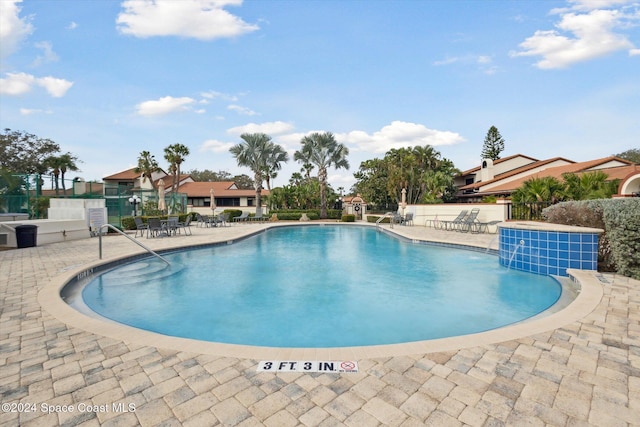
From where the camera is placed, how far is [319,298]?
254 inches

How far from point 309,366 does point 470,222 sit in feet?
48.8

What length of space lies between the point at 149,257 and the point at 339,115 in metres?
14.3

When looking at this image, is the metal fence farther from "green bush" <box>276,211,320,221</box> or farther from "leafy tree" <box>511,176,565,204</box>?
"green bush" <box>276,211,320,221</box>

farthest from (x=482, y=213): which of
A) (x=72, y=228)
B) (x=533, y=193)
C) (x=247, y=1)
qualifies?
(x=72, y=228)

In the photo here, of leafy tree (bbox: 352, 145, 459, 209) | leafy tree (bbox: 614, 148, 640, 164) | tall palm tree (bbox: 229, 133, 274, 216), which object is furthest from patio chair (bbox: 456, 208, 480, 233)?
leafy tree (bbox: 614, 148, 640, 164)

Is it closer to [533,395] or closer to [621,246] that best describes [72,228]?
[533,395]

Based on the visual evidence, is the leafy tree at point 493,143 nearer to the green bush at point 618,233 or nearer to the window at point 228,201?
the window at point 228,201

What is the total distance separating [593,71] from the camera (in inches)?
483

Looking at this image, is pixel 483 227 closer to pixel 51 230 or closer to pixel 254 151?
pixel 51 230

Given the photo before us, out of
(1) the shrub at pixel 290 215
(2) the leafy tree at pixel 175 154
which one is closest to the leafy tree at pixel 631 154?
(1) the shrub at pixel 290 215

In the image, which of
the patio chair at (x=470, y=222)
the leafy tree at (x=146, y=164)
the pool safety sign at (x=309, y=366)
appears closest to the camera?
the pool safety sign at (x=309, y=366)

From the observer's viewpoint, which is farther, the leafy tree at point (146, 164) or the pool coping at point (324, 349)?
the leafy tree at point (146, 164)

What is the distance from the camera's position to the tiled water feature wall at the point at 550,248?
6.63m

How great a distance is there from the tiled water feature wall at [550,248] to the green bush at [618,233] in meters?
0.32
